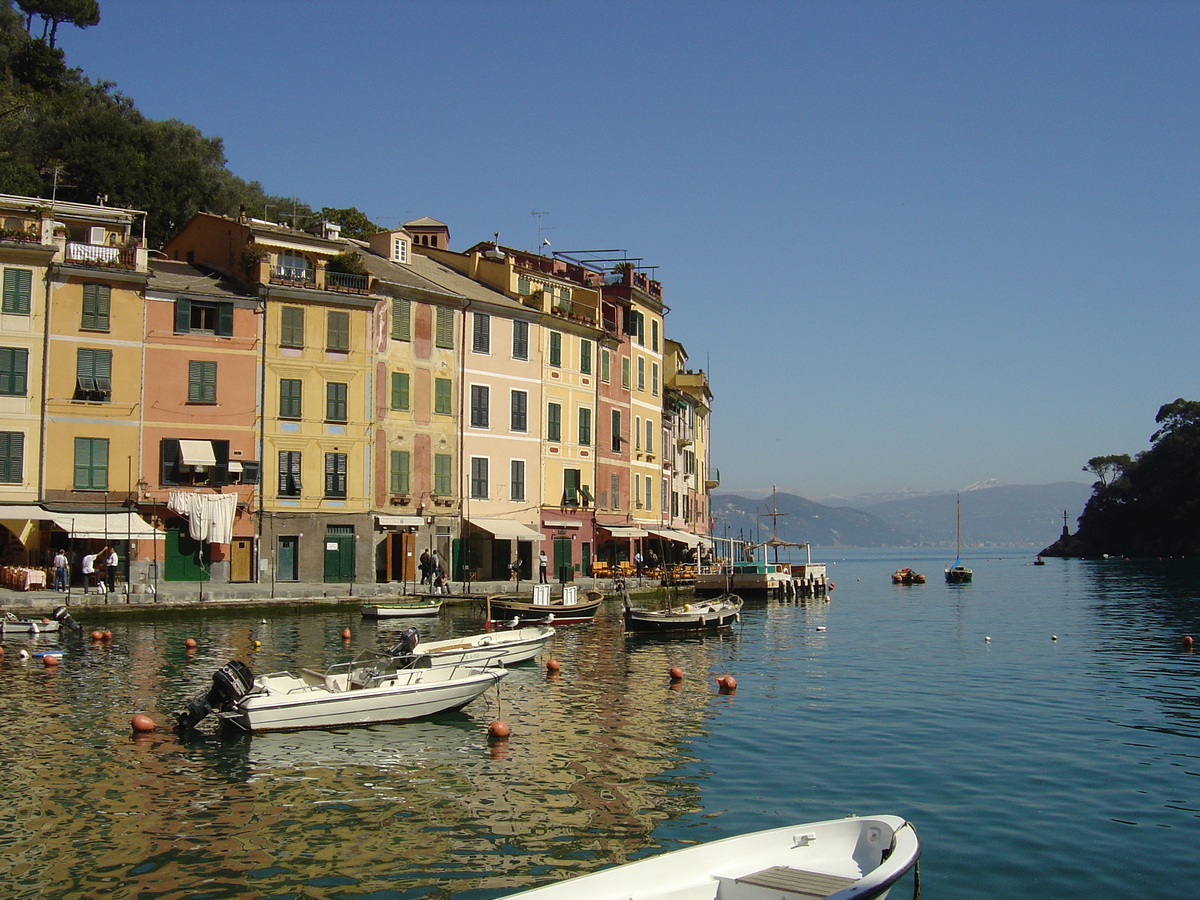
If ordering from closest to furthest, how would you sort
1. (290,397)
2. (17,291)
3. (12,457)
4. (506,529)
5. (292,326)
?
(12,457) → (17,291) → (290,397) → (292,326) → (506,529)

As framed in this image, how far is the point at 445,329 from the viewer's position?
2048 inches

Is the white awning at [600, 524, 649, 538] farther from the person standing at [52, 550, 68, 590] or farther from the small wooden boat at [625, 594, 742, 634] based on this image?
the person standing at [52, 550, 68, 590]

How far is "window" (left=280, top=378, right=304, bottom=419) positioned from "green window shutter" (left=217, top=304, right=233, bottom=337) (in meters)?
2.93

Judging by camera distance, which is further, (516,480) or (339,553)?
(516,480)

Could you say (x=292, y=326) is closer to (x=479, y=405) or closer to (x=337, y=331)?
(x=337, y=331)

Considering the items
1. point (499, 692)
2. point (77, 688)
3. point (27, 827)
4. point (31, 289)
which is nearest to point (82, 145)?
point (31, 289)

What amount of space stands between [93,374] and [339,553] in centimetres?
1223

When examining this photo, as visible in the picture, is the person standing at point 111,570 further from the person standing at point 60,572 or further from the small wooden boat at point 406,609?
the small wooden boat at point 406,609

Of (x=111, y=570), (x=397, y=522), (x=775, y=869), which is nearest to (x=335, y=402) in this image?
(x=397, y=522)

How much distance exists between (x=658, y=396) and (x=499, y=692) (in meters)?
43.8

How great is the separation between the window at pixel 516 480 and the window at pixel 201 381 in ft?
49.4

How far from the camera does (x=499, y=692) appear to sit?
25938 millimetres

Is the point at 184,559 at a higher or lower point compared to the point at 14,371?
lower

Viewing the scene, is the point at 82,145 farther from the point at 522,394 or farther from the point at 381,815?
the point at 381,815
